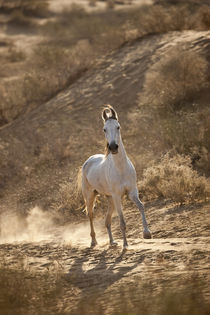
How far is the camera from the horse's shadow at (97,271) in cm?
683

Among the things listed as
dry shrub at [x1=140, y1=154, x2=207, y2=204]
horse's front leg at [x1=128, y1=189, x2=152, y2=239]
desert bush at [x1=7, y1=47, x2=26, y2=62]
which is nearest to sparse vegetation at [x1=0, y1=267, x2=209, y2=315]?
horse's front leg at [x1=128, y1=189, x2=152, y2=239]

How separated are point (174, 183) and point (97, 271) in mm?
3649

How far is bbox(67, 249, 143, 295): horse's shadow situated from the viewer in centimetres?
683

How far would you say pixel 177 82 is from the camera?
1684cm

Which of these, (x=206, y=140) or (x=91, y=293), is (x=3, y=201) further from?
(x=91, y=293)

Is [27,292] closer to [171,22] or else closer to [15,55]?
[171,22]

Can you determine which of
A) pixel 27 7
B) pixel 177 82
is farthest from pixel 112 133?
pixel 27 7

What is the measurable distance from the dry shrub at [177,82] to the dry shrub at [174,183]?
4.63 metres

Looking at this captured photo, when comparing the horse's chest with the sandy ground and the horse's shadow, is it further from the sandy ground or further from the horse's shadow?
the sandy ground

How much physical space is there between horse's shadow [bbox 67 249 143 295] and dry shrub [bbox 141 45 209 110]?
28.6ft

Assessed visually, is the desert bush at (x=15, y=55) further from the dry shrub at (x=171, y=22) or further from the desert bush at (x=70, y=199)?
the desert bush at (x=70, y=199)

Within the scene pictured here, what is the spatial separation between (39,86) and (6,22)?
23.4m

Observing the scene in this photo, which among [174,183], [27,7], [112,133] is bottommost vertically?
A: [174,183]

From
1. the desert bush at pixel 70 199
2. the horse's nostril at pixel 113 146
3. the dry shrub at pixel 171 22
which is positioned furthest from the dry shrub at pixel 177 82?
the horse's nostril at pixel 113 146
